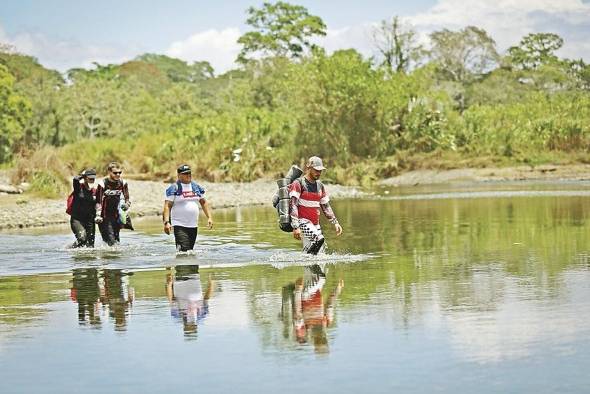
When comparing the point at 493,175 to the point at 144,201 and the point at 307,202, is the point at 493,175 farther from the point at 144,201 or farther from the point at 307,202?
the point at 307,202

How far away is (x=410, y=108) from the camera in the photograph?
6356 cm

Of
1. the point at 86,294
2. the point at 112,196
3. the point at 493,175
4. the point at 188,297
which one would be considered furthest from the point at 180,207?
the point at 493,175

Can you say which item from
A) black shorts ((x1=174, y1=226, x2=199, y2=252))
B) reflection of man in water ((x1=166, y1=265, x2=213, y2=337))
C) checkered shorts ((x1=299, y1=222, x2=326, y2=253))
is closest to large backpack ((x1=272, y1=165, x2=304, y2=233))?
checkered shorts ((x1=299, y1=222, x2=326, y2=253))

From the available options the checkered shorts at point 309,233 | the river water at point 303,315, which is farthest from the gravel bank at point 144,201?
the checkered shorts at point 309,233

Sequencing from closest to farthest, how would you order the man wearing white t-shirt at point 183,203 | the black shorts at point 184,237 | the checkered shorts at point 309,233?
the checkered shorts at point 309,233 < the man wearing white t-shirt at point 183,203 < the black shorts at point 184,237

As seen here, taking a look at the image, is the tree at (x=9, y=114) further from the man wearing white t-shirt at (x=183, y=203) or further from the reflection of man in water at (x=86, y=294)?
the reflection of man in water at (x=86, y=294)

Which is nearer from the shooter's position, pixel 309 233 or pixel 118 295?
pixel 118 295

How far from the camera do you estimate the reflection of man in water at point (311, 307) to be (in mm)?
10805

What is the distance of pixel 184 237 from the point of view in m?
19.5

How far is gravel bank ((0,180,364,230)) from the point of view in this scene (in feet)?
104

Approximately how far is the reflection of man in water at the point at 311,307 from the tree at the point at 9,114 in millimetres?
70186

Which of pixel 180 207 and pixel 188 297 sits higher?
pixel 180 207

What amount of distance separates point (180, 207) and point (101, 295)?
477 centimetres

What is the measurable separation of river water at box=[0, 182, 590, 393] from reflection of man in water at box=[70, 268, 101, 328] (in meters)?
0.04
